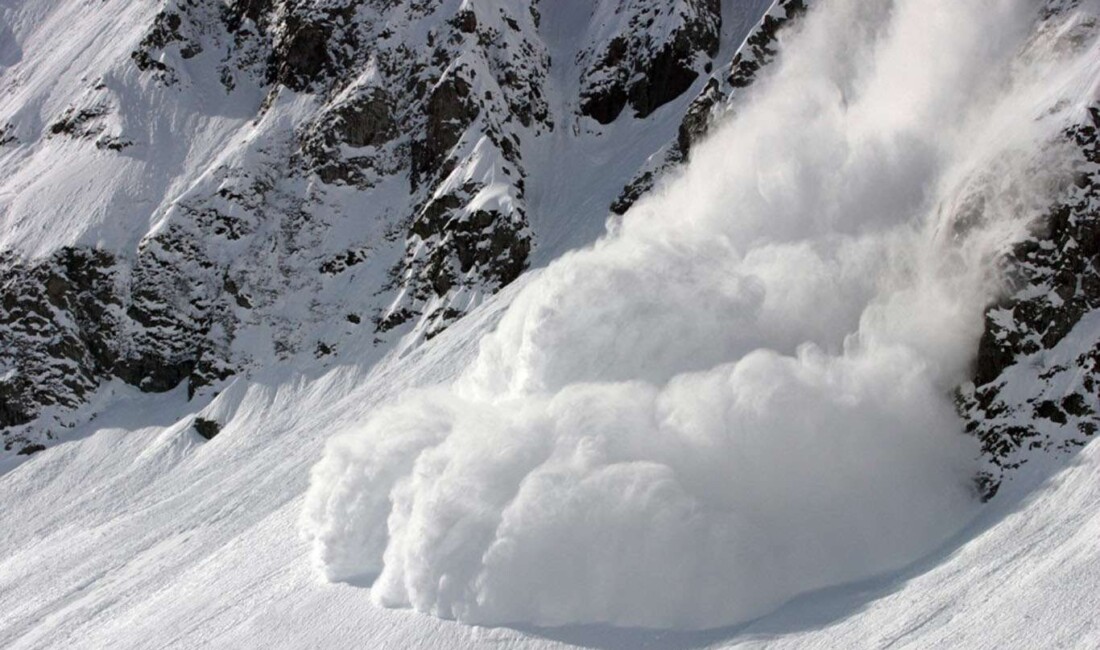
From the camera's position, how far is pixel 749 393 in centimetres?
3822

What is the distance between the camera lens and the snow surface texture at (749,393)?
35.6 metres

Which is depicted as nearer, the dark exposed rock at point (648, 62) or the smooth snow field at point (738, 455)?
the smooth snow field at point (738, 455)

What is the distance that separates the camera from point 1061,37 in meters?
40.1

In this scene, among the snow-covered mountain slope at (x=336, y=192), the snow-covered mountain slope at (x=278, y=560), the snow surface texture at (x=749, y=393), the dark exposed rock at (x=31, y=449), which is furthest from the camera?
the dark exposed rock at (x=31, y=449)

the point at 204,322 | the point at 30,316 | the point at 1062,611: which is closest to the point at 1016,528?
the point at 1062,611

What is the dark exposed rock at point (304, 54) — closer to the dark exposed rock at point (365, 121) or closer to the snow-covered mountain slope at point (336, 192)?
the snow-covered mountain slope at point (336, 192)

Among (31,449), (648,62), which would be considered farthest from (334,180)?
(31,449)

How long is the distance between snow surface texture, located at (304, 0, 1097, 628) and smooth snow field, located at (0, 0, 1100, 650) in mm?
101

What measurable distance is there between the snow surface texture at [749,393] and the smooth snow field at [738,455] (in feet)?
0.33

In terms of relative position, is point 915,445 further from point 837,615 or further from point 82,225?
point 82,225

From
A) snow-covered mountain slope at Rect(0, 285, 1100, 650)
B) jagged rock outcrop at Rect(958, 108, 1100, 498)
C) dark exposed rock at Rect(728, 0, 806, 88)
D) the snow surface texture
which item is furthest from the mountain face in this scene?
jagged rock outcrop at Rect(958, 108, 1100, 498)

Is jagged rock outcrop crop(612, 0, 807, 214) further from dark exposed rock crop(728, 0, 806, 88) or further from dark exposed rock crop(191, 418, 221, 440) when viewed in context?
dark exposed rock crop(191, 418, 221, 440)

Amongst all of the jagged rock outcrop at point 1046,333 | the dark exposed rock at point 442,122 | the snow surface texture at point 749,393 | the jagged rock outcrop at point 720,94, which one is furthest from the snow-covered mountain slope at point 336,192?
the jagged rock outcrop at point 1046,333

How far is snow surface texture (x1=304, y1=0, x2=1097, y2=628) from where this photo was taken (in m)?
35.6
